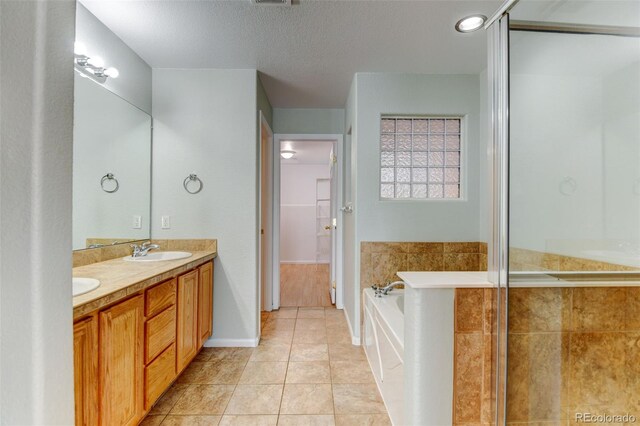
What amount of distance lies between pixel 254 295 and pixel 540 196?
2.15m

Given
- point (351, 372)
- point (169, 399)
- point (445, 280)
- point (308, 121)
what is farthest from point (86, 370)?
point (308, 121)

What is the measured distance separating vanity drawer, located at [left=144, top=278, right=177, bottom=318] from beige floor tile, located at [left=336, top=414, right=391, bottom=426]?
1.18 meters

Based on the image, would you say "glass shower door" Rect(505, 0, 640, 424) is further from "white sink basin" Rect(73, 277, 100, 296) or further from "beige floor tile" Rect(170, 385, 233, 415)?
"white sink basin" Rect(73, 277, 100, 296)

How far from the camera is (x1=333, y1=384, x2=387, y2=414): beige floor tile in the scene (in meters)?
1.74

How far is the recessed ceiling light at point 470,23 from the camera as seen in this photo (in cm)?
184

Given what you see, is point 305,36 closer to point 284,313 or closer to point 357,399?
point 357,399

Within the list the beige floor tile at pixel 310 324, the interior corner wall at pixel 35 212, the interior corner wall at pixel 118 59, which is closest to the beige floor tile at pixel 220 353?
the beige floor tile at pixel 310 324

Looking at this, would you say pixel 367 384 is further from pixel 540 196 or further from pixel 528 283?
pixel 540 196

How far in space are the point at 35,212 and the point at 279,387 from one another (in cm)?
179

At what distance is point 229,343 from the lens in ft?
8.38

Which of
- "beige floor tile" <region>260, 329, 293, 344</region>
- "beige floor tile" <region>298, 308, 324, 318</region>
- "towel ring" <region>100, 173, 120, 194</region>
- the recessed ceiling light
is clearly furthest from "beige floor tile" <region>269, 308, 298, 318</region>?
the recessed ceiling light

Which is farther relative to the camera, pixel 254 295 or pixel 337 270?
pixel 337 270

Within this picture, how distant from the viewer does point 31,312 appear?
2.12 ft

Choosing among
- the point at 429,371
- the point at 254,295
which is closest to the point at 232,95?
the point at 254,295
